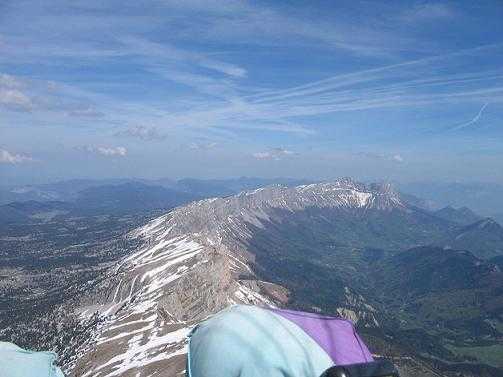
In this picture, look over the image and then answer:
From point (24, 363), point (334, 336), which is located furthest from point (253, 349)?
point (24, 363)

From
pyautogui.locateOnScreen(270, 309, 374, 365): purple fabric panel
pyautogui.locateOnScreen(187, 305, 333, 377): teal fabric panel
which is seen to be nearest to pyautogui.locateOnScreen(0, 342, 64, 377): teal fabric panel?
pyautogui.locateOnScreen(187, 305, 333, 377): teal fabric panel

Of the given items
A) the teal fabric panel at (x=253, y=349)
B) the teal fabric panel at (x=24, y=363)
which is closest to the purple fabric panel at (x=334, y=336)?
the teal fabric panel at (x=253, y=349)

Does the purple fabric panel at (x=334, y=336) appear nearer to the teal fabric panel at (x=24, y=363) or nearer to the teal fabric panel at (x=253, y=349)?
the teal fabric panel at (x=253, y=349)

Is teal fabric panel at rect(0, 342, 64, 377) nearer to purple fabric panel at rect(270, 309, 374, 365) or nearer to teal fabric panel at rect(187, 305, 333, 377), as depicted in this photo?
teal fabric panel at rect(187, 305, 333, 377)

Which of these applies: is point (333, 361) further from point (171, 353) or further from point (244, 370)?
point (171, 353)

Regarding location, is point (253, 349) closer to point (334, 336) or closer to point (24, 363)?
point (334, 336)
